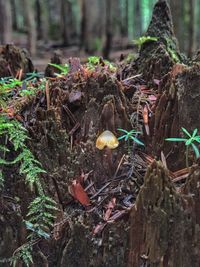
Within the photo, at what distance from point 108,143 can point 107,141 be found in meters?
0.01

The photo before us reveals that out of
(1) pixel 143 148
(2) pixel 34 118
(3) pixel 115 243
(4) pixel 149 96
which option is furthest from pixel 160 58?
(3) pixel 115 243

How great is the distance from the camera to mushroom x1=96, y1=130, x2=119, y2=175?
2186 millimetres

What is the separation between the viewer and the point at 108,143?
7.16ft

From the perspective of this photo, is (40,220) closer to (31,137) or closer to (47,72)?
(31,137)

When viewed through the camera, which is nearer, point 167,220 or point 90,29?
point 167,220

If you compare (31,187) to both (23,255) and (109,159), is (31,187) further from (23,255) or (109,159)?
(109,159)

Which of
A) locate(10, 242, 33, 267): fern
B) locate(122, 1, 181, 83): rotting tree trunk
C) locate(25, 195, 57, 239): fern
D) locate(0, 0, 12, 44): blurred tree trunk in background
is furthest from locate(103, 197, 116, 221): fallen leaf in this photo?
locate(0, 0, 12, 44): blurred tree trunk in background

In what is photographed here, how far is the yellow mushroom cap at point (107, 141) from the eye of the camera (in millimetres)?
2184

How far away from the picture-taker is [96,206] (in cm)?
214

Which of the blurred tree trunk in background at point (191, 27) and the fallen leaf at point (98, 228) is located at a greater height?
the blurred tree trunk in background at point (191, 27)

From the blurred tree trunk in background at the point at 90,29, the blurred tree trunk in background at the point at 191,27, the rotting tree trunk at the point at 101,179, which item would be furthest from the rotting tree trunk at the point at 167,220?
the blurred tree trunk in background at the point at 90,29

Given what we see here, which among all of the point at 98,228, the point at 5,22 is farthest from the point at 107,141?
the point at 5,22

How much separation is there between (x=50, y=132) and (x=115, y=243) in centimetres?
74

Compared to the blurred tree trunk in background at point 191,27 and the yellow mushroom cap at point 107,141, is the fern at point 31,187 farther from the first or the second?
the blurred tree trunk in background at point 191,27
